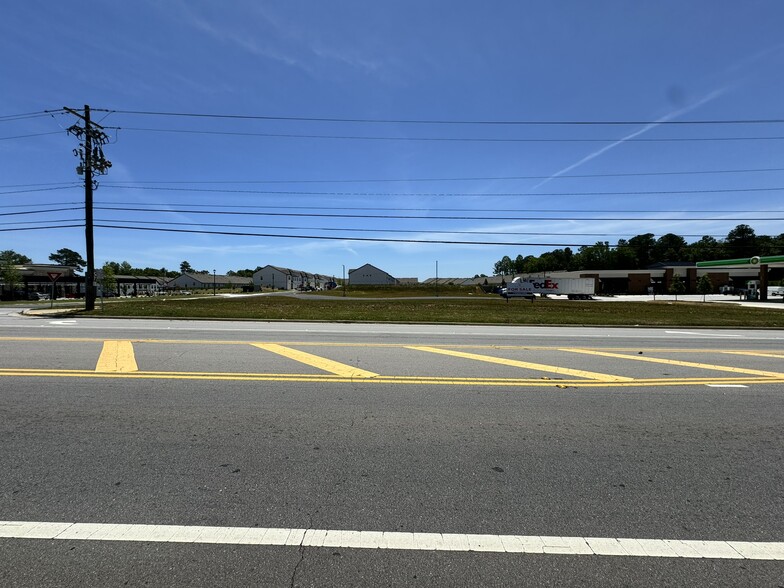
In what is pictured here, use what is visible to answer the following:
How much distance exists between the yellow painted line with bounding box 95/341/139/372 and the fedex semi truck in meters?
52.7

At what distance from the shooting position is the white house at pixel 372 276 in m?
114

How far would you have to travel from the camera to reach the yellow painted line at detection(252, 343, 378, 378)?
7184 millimetres

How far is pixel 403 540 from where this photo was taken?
8.72 ft

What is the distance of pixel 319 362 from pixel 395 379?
209cm

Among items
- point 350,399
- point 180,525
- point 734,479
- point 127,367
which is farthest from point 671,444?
point 127,367

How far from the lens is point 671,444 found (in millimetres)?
4254

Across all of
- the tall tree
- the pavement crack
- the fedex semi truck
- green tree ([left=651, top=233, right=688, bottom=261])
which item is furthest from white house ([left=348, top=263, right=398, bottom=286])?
the pavement crack

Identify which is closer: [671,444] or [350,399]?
[671,444]

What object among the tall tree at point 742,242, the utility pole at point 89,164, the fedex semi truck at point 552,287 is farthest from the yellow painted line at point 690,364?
the tall tree at point 742,242

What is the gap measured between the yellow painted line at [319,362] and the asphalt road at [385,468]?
0.42 feet

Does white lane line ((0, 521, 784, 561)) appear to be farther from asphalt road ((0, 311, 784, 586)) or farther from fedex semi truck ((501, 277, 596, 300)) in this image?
fedex semi truck ((501, 277, 596, 300))

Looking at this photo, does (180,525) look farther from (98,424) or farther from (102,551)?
(98,424)

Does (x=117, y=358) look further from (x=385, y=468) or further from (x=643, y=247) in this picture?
(x=643, y=247)

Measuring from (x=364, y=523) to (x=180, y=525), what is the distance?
50.0 inches
